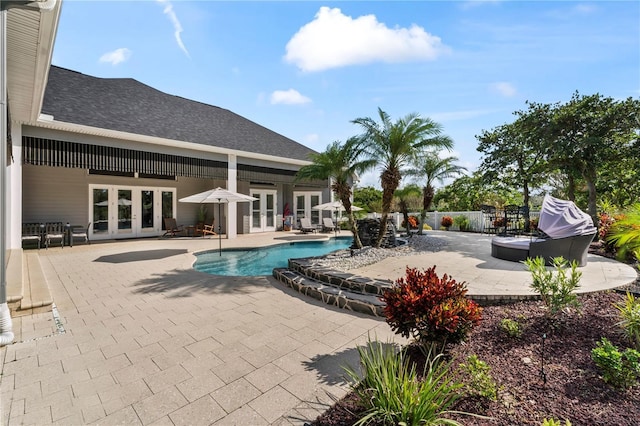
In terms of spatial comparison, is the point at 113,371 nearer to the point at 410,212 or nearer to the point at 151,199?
the point at 151,199

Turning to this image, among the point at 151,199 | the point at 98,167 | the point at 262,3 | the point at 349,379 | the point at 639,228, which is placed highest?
the point at 262,3

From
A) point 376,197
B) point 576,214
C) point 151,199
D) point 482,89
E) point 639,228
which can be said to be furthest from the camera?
point 376,197

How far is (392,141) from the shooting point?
8.89m

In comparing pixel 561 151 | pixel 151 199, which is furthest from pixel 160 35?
pixel 561 151

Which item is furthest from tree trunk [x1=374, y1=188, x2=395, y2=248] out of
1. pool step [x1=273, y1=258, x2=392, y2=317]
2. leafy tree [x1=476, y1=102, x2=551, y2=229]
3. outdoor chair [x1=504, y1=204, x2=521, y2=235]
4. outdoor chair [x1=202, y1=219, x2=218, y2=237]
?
outdoor chair [x1=202, y1=219, x2=218, y2=237]

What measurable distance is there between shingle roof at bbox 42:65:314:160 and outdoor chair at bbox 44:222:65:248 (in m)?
4.27

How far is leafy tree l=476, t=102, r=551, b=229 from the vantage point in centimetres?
1245

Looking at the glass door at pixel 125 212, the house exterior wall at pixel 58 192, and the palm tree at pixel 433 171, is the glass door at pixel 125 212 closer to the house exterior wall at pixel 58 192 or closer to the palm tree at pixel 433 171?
the house exterior wall at pixel 58 192

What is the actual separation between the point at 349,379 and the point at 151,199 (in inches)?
602

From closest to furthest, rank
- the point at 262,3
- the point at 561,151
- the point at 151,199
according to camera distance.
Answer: the point at 262,3, the point at 561,151, the point at 151,199

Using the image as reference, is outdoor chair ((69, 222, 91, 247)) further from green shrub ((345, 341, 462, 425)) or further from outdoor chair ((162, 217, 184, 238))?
green shrub ((345, 341, 462, 425))

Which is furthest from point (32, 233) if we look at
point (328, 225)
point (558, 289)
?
point (558, 289)

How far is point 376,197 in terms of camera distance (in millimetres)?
33125

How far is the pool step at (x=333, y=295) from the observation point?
4526mm
